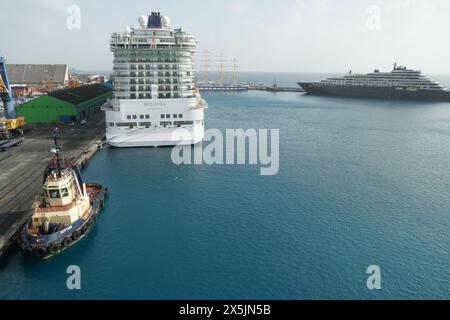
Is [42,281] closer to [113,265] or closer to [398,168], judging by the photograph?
[113,265]

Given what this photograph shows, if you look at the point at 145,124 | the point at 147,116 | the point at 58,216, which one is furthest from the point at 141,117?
the point at 58,216

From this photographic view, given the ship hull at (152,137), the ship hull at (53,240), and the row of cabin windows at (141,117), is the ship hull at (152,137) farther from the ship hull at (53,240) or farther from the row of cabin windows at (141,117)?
the ship hull at (53,240)

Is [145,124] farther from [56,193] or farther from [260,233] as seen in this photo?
[260,233]

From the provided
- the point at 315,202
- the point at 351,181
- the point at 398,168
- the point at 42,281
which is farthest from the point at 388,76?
the point at 42,281

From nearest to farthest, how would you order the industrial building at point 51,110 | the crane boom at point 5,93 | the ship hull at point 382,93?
the crane boom at point 5,93 → the industrial building at point 51,110 → the ship hull at point 382,93

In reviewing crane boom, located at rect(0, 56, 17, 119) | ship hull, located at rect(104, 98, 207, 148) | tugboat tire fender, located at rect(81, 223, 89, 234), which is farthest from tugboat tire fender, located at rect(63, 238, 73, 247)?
crane boom, located at rect(0, 56, 17, 119)

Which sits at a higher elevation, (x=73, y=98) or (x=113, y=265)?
(x=73, y=98)

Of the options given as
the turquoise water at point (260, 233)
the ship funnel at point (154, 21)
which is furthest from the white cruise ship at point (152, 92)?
the turquoise water at point (260, 233)
